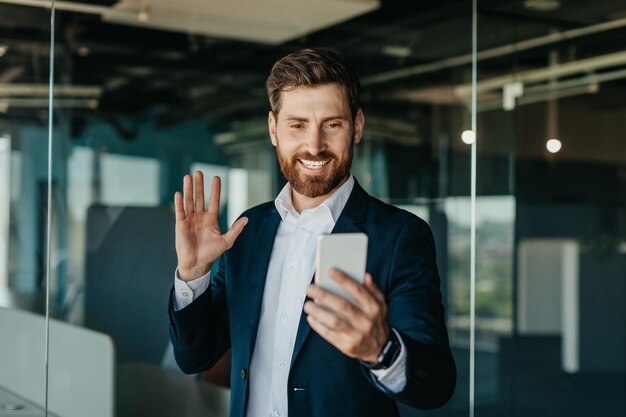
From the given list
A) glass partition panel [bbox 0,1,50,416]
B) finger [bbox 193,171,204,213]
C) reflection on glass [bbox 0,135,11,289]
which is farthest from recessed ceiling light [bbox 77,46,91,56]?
finger [bbox 193,171,204,213]

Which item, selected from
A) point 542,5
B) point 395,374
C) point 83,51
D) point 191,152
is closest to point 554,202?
point 542,5

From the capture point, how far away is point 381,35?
228 inches

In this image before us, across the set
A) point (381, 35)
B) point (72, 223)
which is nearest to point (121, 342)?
point (72, 223)

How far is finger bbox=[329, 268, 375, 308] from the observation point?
1639mm

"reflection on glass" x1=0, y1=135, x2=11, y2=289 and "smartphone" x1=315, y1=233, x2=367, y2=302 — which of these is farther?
"reflection on glass" x1=0, y1=135, x2=11, y2=289

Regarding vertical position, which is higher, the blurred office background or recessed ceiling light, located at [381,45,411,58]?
recessed ceiling light, located at [381,45,411,58]

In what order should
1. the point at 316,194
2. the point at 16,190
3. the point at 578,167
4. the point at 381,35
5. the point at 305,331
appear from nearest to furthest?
the point at 305,331 < the point at 316,194 < the point at 16,190 < the point at 578,167 < the point at 381,35

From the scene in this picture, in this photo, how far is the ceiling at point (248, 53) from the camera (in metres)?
4.45

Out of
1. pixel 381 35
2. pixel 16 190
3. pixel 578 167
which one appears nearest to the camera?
pixel 16 190

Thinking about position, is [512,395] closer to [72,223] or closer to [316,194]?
[72,223]

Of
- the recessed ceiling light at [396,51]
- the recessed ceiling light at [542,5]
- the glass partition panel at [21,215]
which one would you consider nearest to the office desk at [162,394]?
the glass partition panel at [21,215]

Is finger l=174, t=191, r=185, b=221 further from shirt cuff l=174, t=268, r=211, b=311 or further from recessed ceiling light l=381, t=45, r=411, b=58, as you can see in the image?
recessed ceiling light l=381, t=45, r=411, b=58

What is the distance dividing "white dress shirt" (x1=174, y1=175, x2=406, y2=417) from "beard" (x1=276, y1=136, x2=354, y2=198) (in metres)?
0.05

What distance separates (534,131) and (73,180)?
3098 millimetres
